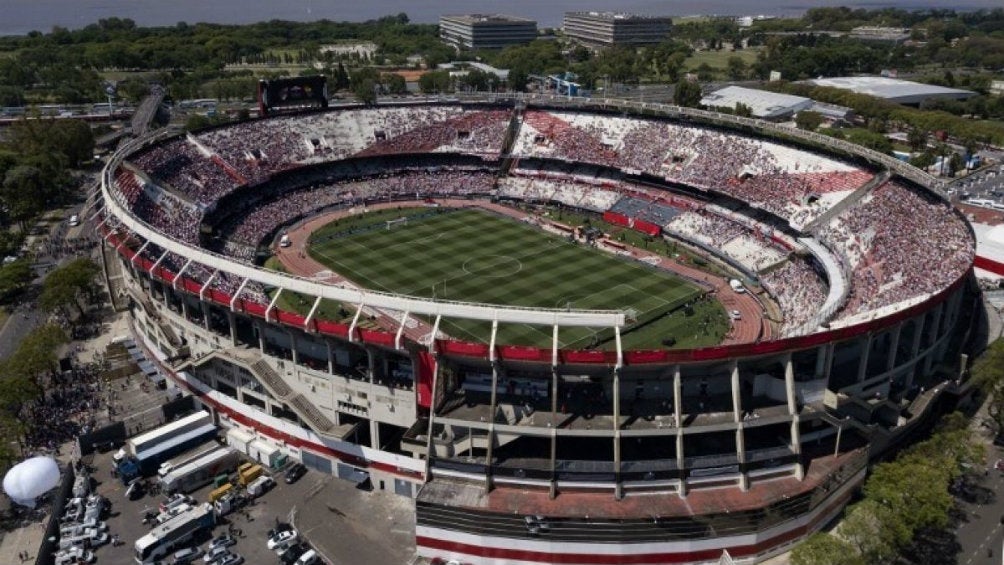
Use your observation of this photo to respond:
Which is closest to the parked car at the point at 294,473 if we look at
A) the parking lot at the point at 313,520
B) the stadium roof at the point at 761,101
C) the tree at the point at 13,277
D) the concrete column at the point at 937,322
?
the parking lot at the point at 313,520

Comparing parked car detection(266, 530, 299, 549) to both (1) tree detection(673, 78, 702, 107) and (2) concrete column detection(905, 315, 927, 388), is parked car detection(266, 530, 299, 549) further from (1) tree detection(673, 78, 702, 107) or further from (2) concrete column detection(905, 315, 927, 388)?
(1) tree detection(673, 78, 702, 107)

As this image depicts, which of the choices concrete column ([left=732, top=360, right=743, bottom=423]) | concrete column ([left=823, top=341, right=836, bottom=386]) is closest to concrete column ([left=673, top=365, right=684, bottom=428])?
concrete column ([left=732, top=360, right=743, bottom=423])

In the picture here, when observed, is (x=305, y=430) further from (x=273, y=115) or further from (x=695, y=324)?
(x=273, y=115)

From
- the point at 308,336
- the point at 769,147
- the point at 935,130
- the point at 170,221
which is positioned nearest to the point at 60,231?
the point at 170,221

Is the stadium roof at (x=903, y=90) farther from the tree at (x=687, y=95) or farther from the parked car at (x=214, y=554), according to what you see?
the parked car at (x=214, y=554)

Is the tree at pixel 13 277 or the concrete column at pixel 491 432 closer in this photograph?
the concrete column at pixel 491 432

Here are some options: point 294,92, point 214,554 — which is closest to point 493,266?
point 214,554
